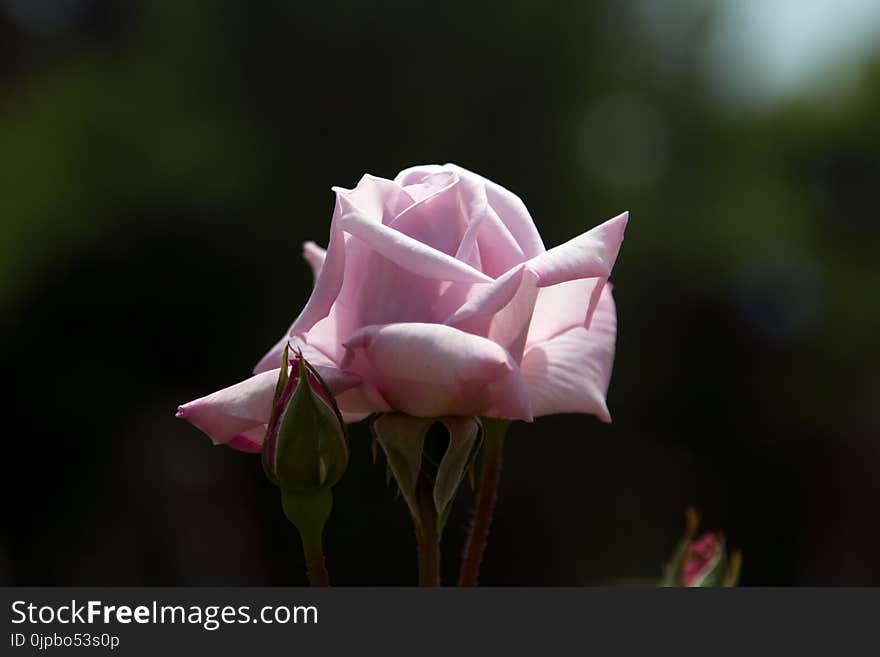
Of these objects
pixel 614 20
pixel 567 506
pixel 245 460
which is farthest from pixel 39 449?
pixel 614 20

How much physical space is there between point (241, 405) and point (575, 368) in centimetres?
16

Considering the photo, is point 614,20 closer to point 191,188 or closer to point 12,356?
point 191,188

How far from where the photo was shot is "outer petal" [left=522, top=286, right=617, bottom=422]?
0.48 m

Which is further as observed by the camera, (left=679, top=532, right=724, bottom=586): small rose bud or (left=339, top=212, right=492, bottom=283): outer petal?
(left=679, top=532, right=724, bottom=586): small rose bud

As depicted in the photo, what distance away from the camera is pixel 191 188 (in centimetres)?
520

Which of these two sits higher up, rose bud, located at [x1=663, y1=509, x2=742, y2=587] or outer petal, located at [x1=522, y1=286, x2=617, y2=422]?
outer petal, located at [x1=522, y1=286, x2=617, y2=422]

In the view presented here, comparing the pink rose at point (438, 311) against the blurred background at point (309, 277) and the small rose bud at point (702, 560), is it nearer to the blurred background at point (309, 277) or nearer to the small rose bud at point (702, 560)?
the small rose bud at point (702, 560)

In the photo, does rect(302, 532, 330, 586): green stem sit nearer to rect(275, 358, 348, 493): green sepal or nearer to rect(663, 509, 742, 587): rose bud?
rect(275, 358, 348, 493): green sepal

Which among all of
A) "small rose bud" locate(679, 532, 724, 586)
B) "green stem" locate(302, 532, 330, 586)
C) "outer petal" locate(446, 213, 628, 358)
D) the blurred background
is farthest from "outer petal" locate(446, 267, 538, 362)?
the blurred background

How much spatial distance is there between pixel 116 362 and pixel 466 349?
16.6 ft

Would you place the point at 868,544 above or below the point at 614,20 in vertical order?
below

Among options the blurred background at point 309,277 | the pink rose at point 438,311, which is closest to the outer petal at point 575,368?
the pink rose at point 438,311

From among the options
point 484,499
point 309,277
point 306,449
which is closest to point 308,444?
point 306,449

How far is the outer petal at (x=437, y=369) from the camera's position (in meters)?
0.40
